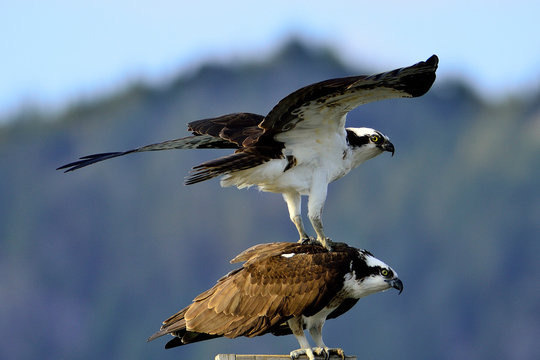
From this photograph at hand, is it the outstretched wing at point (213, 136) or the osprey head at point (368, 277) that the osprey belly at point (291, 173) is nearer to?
the outstretched wing at point (213, 136)

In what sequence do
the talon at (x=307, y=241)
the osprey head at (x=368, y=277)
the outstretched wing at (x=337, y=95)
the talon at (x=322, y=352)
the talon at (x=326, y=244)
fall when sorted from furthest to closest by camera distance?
the talon at (x=307, y=241) → the talon at (x=326, y=244) → the osprey head at (x=368, y=277) → the outstretched wing at (x=337, y=95) → the talon at (x=322, y=352)

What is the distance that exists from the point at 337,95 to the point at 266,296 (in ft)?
7.43

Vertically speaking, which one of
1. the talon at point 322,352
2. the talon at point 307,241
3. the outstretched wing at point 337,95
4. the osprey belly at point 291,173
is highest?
the outstretched wing at point 337,95

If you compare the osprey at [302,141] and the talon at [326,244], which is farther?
the talon at [326,244]

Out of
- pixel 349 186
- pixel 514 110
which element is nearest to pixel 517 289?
pixel 349 186

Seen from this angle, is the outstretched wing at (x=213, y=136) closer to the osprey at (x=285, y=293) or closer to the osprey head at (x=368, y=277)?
the osprey at (x=285, y=293)

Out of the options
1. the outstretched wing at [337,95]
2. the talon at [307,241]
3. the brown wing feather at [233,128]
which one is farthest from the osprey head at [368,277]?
the brown wing feather at [233,128]

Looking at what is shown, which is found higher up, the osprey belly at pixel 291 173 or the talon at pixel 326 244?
the osprey belly at pixel 291 173

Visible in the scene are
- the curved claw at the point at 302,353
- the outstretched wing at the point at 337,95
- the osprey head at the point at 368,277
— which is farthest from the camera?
the osprey head at the point at 368,277

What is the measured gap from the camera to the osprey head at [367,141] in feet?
43.6

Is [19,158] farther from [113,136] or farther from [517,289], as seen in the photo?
[517,289]

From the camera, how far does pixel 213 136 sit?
42.9 ft

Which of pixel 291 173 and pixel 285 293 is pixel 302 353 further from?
pixel 291 173

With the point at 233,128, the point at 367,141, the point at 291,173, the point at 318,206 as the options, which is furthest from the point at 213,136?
the point at 367,141
